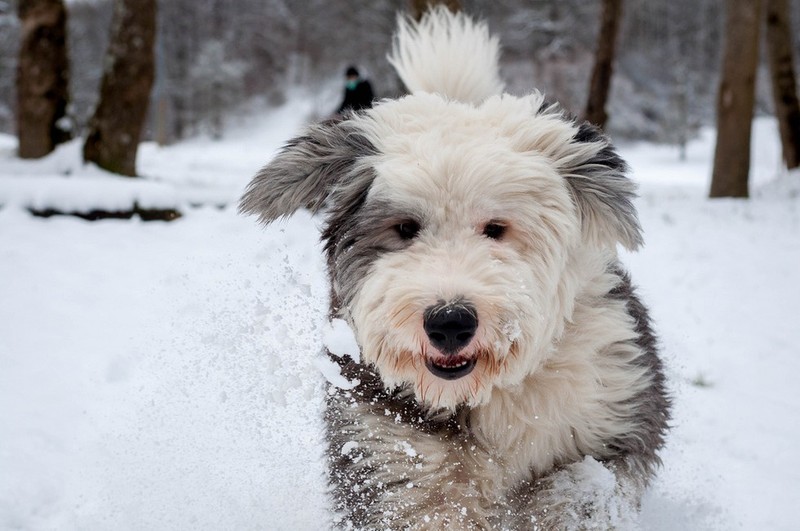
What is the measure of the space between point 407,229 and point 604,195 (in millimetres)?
687

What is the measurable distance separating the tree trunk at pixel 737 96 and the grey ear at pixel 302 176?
9620 millimetres

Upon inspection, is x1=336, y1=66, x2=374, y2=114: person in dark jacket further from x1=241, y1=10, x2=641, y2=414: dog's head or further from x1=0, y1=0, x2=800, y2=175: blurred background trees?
x1=0, y1=0, x2=800, y2=175: blurred background trees

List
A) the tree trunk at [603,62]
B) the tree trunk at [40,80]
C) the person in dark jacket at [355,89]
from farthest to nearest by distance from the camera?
the tree trunk at [603,62], the person in dark jacket at [355,89], the tree trunk at [40,80]

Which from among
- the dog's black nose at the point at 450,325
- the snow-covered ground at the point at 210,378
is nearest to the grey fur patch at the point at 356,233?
the dog's black nose at the point at 450,325

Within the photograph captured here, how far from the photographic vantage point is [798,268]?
7.07 meters

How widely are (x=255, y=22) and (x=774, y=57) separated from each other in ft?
143

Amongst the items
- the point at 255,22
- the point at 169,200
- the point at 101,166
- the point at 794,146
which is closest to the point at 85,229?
the point at 169,200

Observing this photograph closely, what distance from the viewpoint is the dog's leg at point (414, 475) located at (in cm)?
237

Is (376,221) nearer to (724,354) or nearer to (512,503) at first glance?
(512,503)

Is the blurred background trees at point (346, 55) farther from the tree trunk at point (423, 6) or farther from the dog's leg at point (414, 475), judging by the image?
the dog's leg at point (414, 475)

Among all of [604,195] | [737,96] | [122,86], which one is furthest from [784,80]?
[604,195]

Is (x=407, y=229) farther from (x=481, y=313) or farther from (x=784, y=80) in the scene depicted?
(x=784, y=80)

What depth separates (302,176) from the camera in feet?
8.54

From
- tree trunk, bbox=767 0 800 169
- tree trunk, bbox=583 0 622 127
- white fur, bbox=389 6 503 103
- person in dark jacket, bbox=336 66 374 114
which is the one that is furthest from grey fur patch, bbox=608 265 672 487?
tree trunk, bbox=767 0 800 169
